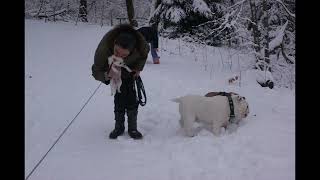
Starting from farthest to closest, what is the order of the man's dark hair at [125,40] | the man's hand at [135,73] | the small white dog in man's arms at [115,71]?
1. the man's hand at [135,73]
2. the small white dog in man's arms at [115,71]
3. the man's dark hair at [125,40]

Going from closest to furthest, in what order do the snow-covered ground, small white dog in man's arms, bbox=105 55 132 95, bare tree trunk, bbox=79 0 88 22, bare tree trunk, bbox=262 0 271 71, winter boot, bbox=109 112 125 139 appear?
1. the snow-covered ground
2. small white dog in man's arms, bbox=105 55 132 95
3. winter boot, bbox=109 112 125 139
4. bare tree trunk, bbox=262 0 271 71
5. bare tree trunk, bbox=79 0 88 22

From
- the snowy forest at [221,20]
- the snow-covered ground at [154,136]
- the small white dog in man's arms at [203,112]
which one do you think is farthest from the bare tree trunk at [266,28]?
the small white dog in man's arms at [203,112]

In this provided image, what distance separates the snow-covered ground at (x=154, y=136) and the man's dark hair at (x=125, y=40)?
1.09m

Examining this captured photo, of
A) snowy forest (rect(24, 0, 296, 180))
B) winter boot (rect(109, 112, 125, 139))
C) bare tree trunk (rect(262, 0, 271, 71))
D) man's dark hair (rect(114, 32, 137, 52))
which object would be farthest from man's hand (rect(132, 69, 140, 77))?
bare tree trunk (rect(262, 0, 271, 71))

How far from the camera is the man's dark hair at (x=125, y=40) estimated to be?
465cm

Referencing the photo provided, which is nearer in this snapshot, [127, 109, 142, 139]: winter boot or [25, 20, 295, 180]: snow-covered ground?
[25, 20, 295, 180]: snow-covered ground

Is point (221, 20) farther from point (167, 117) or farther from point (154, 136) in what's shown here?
point (154, 136)

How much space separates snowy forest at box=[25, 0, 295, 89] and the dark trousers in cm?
451

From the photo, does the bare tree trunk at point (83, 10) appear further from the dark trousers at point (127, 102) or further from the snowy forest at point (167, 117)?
the dark trousers at point (127, 102)

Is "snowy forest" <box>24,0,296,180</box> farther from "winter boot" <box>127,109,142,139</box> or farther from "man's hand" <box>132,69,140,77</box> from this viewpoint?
"man's hand" <box>132,69,140,77</box>

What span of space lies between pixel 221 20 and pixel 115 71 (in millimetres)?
6219

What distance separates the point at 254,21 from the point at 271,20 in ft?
3.88

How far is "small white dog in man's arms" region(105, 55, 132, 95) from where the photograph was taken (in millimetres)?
4801

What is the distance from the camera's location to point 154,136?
17.1ft
